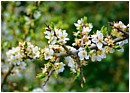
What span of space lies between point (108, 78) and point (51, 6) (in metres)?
0.89

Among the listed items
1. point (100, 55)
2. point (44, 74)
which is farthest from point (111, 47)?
point (44, 74)

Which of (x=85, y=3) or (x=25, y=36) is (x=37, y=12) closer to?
(x=25, y=36)

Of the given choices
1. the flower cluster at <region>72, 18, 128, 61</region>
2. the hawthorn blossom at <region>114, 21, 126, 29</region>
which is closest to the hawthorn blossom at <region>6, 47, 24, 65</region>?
the flower cluster at <region>72, 18, 128, 61</region>

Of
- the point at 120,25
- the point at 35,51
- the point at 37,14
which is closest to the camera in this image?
the point at 120,25

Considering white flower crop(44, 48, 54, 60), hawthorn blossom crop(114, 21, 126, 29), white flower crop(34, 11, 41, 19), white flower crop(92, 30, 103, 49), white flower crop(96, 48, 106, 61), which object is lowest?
white flower crop(96, 48, 106, 61)

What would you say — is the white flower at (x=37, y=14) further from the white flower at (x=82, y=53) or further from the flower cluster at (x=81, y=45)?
the white flower at (x=82, y=53)

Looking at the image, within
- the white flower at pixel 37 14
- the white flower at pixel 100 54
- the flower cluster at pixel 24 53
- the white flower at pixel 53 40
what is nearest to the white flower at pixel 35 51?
the flower cluster at pixel 24 53

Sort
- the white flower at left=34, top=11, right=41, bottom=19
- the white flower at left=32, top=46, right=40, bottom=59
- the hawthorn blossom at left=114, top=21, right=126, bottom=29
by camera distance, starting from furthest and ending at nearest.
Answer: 1. the white flower at left=34, top=11, right=41, bottom=19
2. the white flower at left=32, top=46, right=40, bottom=59
3. the hawthorn blossom at left=114, top=21, right=126, bottom=29

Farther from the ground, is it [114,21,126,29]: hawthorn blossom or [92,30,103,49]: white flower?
[114,21,126,29]: hawthorn blossom

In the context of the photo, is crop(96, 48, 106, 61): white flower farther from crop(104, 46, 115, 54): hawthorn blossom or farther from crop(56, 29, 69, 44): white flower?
crop(56, 29, 69, 44): white flower

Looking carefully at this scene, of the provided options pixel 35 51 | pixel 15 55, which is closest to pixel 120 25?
pixel 35 51

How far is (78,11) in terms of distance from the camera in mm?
3973

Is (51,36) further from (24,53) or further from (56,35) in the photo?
(24,53)

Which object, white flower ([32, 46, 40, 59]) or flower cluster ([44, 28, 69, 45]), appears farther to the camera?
white flower ([32, 46, 40, 59])
